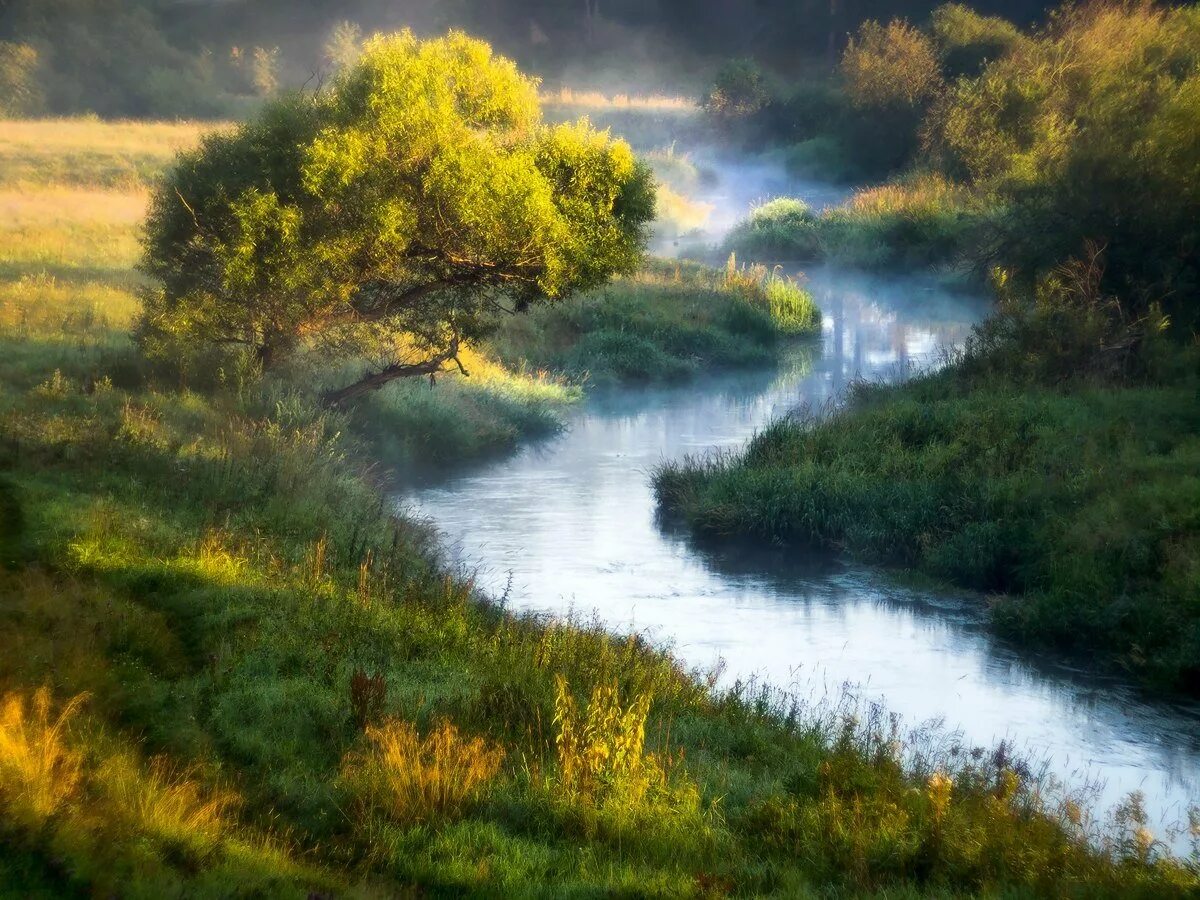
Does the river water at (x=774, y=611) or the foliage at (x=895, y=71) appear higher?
the foliage at (x=895, y=71)

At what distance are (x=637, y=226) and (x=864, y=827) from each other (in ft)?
42.2

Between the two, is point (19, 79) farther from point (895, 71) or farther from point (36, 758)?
point (36, 758)

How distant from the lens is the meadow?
7145 mm

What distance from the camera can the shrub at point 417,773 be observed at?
25.9 feet

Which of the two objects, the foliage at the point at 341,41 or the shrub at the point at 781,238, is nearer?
the shrub at the point at 781,238

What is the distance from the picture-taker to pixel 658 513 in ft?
68.1

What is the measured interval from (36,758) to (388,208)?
37.3 feet

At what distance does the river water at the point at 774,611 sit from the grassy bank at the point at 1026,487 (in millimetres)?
520

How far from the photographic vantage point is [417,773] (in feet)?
26.1

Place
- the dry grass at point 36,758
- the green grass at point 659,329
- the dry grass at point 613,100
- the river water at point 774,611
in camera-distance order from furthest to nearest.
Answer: the dry grass at point 613,100, the green grass at point 659,329, the river water at point 774,611, the dry grass at point 36,758

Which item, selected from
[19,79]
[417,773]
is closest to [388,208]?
[417,773]

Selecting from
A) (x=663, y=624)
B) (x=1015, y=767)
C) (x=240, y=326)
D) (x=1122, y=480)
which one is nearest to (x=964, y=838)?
(x=1015, y=767)

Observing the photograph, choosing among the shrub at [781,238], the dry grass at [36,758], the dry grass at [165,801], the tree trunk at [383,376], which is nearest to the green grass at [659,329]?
the tree trunk at [383,376]

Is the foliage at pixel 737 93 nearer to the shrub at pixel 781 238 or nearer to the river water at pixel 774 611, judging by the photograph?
the shrub at pixel 781 238
